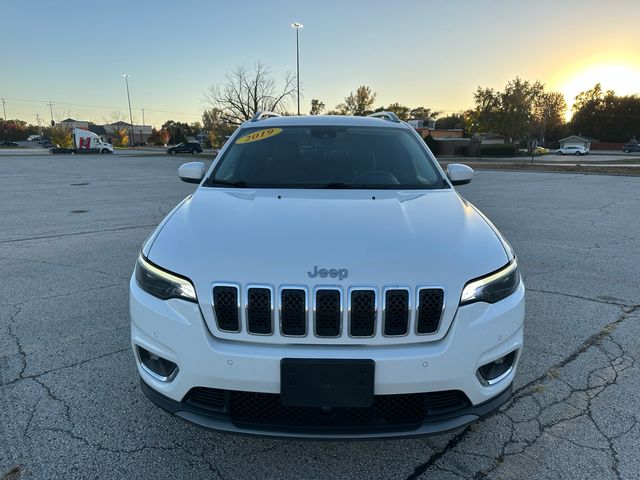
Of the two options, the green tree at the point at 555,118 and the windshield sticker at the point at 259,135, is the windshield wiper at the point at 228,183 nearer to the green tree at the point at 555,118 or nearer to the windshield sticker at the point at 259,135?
the windshield sticker at the point at 259,135

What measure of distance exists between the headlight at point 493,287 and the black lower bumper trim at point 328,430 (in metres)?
0.48

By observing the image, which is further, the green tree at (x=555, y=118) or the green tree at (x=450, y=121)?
the green tree at (x=450, y=121)

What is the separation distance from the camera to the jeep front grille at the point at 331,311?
5.78 feet

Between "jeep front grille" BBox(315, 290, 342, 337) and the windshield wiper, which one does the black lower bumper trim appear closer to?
"jeep front grille" BBox(315, 290, 342, 337)

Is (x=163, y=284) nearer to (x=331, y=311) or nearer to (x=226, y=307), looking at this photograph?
(x=226, y=307)

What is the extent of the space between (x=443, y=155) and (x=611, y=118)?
58.2 metres

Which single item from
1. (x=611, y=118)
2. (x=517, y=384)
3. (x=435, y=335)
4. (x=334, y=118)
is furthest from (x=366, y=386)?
(x=611, y=118)

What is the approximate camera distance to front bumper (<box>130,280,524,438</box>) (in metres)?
1.75

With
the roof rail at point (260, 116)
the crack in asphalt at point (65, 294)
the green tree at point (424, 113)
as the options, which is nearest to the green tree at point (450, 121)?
the green tree at point (424, 113)

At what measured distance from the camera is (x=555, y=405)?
8.38 ft

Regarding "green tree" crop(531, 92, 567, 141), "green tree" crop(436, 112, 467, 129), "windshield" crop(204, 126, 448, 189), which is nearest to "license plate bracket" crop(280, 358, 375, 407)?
"windshield" crop(204, 126, 448, 189)

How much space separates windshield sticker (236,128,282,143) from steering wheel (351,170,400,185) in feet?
3.02

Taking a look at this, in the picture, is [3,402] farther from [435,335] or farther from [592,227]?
[592,227]

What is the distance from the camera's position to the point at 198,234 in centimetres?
212
